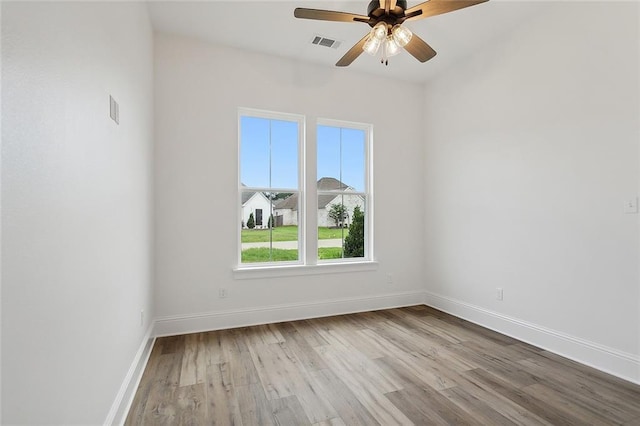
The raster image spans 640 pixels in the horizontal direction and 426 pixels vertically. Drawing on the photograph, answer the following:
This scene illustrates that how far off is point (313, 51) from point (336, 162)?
1.34 meters

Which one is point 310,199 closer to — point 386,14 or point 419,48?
point 419,48

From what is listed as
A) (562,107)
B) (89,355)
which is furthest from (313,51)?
(89,355)

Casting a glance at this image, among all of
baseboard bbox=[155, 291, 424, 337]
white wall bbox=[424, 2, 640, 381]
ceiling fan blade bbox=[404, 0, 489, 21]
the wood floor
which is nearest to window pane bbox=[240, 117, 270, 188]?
baseboard bbox=[155, 291, 424, 337]

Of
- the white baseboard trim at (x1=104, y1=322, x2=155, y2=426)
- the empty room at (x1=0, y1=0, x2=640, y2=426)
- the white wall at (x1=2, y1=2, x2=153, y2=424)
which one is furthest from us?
the white baseboard trim at (x1=104, y1=322, x2=155, y2=426)

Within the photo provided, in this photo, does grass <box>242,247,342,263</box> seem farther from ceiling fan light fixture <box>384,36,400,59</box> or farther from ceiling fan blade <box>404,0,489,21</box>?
ceiling fan blade <box>404,0,489,21</box>

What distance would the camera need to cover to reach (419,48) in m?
2.55

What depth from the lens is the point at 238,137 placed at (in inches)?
142

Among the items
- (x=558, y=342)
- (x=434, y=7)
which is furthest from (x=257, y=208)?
(x=558, y=342)

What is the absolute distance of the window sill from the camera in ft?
11.6

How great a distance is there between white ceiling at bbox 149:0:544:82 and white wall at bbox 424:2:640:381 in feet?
0.79

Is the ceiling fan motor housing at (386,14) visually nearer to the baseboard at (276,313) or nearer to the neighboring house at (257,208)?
the neighboring house at (257,208)

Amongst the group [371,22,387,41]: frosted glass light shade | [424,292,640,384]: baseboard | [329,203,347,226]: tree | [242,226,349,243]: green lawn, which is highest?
[371,22,387,41]: frosted glass light shade

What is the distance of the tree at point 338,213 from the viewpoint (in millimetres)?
4094

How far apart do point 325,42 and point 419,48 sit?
4.09ft
